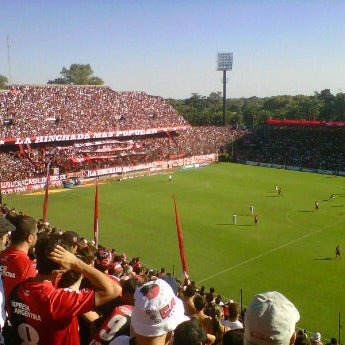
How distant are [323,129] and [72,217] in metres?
46.7

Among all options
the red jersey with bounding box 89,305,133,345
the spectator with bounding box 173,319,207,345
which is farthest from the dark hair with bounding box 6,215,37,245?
the spectator with bounding box 173,319,207,345

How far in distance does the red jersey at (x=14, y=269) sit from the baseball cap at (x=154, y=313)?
266 centimetres

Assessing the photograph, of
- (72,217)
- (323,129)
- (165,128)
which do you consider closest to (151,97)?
(165,128)

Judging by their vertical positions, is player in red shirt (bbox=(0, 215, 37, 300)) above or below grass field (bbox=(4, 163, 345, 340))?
above

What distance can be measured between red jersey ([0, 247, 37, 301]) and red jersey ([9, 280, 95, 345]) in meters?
1.16

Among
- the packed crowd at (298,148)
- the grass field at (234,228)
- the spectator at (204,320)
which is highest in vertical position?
the spectator at (204,320)

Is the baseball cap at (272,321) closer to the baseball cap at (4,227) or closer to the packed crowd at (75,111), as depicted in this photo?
the baseball cap at (4,227)

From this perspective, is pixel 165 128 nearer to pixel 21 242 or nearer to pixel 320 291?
pixel 320 291

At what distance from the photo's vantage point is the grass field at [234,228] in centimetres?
2150

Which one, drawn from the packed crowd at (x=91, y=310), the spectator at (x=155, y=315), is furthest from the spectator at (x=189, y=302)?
the spectator at (x=155, y=315)

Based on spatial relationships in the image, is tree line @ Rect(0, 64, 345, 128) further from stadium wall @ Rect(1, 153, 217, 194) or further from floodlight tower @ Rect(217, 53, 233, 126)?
stadium wall @ Rect(1, 153, 217, 194)

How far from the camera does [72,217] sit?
33.6 meters

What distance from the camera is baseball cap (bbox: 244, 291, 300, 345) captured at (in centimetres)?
269

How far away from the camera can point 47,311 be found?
402cm
